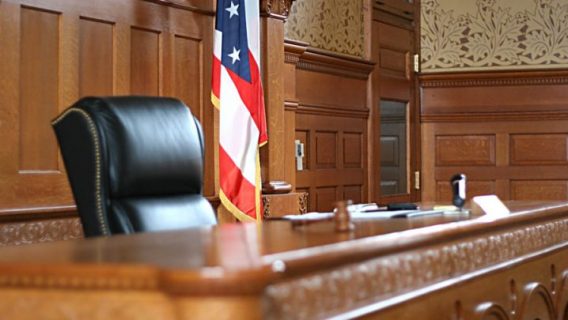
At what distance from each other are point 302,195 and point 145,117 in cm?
202

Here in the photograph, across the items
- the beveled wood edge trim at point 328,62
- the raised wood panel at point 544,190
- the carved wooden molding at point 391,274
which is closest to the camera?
the carved wooden molding at point 391,274

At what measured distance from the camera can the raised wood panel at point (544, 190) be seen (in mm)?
6160

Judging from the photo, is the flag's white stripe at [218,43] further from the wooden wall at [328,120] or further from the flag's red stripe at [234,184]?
the wooden wall at [328,120]

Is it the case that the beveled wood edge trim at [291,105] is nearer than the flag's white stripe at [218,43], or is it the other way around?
the flag's white stripe at [218,43]

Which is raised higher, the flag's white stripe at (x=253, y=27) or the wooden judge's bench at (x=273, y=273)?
the flag's white stripe at (x=253, y=27)

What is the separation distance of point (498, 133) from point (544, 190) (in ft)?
1.59

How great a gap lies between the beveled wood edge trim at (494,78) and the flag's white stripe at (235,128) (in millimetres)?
2832

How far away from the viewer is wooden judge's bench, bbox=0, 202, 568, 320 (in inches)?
48.6

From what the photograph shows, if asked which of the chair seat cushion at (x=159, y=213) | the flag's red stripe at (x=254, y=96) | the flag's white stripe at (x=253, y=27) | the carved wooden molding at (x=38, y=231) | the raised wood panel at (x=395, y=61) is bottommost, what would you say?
the carved wooden molding at (x=38, y=231)

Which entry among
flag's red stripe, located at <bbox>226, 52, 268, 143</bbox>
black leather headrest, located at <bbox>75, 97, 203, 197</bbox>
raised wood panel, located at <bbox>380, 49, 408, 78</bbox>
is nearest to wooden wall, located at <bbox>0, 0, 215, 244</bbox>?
flag's red stripe, located at <bbox>226, 52, 268, 143</bbox>

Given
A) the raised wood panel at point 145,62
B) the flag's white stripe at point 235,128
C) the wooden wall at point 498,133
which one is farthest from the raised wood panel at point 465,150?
the raised wood panel at point 145,62

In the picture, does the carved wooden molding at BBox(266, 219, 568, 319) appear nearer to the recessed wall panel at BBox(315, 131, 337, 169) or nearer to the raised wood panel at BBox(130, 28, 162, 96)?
the raised wood panel at BBox(130, 28, 162, 96)

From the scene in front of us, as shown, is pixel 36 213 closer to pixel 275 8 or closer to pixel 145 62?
pixel 145 62

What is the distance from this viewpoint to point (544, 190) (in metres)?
6.18
